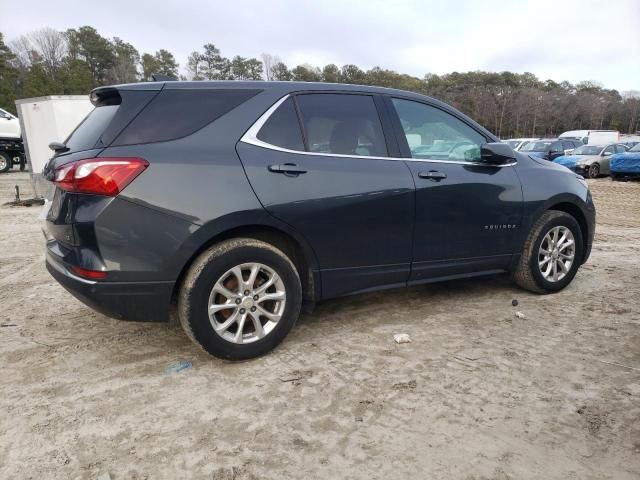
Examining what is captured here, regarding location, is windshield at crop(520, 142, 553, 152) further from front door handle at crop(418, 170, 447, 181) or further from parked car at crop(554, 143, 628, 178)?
front door handle at crop(418, 170, 447, 181)

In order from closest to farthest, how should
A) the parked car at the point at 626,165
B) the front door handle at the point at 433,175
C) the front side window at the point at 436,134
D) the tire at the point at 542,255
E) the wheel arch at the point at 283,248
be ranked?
the wheel arch at the point at 283,248
the front door handle at the point at 433,175
the front side window at the point at 436,134
the tire at the point at 542,255
the parked car at the point at 626,165

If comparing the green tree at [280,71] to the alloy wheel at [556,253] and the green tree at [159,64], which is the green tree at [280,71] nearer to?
the green tree at [159,64]

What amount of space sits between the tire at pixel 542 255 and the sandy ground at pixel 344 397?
22 centimetres

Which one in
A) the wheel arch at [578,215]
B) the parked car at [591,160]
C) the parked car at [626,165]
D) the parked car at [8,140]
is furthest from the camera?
the parked car at [591,160]

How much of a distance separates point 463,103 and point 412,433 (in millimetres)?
77614

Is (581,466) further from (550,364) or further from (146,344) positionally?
(146,344)

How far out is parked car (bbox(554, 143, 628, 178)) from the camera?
767 inches

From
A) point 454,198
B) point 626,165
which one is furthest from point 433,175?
point 626,165

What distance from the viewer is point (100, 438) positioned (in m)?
2.26

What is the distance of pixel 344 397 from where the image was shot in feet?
8.55

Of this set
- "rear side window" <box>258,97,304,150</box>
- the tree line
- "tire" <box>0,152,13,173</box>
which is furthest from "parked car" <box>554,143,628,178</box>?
the tree line

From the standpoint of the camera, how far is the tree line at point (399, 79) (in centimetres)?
6581

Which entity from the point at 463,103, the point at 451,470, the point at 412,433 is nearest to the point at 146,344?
the point at 412,433

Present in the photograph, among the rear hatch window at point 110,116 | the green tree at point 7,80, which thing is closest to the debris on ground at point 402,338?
the rear hatch window at point 110,116
